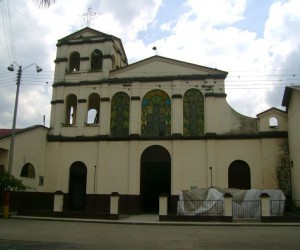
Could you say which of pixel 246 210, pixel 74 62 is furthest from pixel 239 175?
pixel 74 62

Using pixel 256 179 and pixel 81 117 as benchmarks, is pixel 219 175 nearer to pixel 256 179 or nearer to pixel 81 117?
pixel 256 179

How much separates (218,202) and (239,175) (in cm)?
564

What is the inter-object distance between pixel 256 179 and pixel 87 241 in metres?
17.5

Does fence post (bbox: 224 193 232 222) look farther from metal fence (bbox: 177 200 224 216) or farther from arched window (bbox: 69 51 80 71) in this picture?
arched window (bbox: 69 51 80 71)

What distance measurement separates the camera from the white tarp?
24.5 metres

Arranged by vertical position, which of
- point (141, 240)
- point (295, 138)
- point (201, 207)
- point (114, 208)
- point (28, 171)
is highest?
point (295, 138)

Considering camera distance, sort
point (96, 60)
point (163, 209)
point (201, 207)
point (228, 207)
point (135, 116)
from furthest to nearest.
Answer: point (96, 60) → point (135, 116) → point (201, 207) → point (163, 209) → point (228, 207)

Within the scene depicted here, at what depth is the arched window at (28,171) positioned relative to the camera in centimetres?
3064

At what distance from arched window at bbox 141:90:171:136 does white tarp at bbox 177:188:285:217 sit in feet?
23.1

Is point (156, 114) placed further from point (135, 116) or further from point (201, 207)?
point (201, 207)

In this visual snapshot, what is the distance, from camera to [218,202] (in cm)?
2455

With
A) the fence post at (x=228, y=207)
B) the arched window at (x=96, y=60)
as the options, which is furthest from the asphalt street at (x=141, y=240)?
the arched window at (x=96, y=60)

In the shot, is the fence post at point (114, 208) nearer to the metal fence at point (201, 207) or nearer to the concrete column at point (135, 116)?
the metal fence at point (201, 207)

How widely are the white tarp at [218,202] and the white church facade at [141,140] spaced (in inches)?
146
